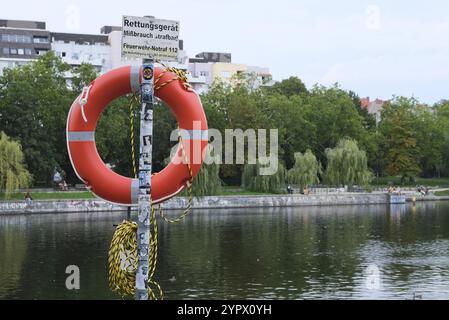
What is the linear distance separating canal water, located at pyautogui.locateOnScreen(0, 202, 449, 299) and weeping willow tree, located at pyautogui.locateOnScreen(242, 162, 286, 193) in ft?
32.3

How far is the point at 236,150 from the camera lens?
53562 mm

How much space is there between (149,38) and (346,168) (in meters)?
45.0

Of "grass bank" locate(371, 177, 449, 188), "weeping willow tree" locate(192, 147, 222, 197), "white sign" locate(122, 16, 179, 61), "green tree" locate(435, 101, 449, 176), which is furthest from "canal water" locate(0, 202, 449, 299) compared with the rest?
"green tree" locate(435, 101, 449, 176)

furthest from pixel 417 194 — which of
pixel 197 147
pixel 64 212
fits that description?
pixel 197 147

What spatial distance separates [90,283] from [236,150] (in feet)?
117

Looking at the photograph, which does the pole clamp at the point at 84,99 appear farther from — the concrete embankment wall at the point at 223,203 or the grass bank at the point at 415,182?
the grass bank at the point at 415,182

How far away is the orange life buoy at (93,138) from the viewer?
1006 centimetres

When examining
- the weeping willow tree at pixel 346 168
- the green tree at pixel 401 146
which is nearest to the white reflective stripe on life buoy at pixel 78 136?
the weeping willow tree at pixel 346 168

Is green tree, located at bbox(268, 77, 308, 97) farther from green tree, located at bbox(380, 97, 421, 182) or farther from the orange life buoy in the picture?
the orange life buoy

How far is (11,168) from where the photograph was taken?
4028cm

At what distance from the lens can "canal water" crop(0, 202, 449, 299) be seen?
17766mm

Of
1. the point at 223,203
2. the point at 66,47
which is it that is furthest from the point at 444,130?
the point at 66,47

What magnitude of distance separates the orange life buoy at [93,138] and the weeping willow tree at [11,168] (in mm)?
31111

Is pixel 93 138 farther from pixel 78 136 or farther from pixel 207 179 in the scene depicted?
pixel 207 179
